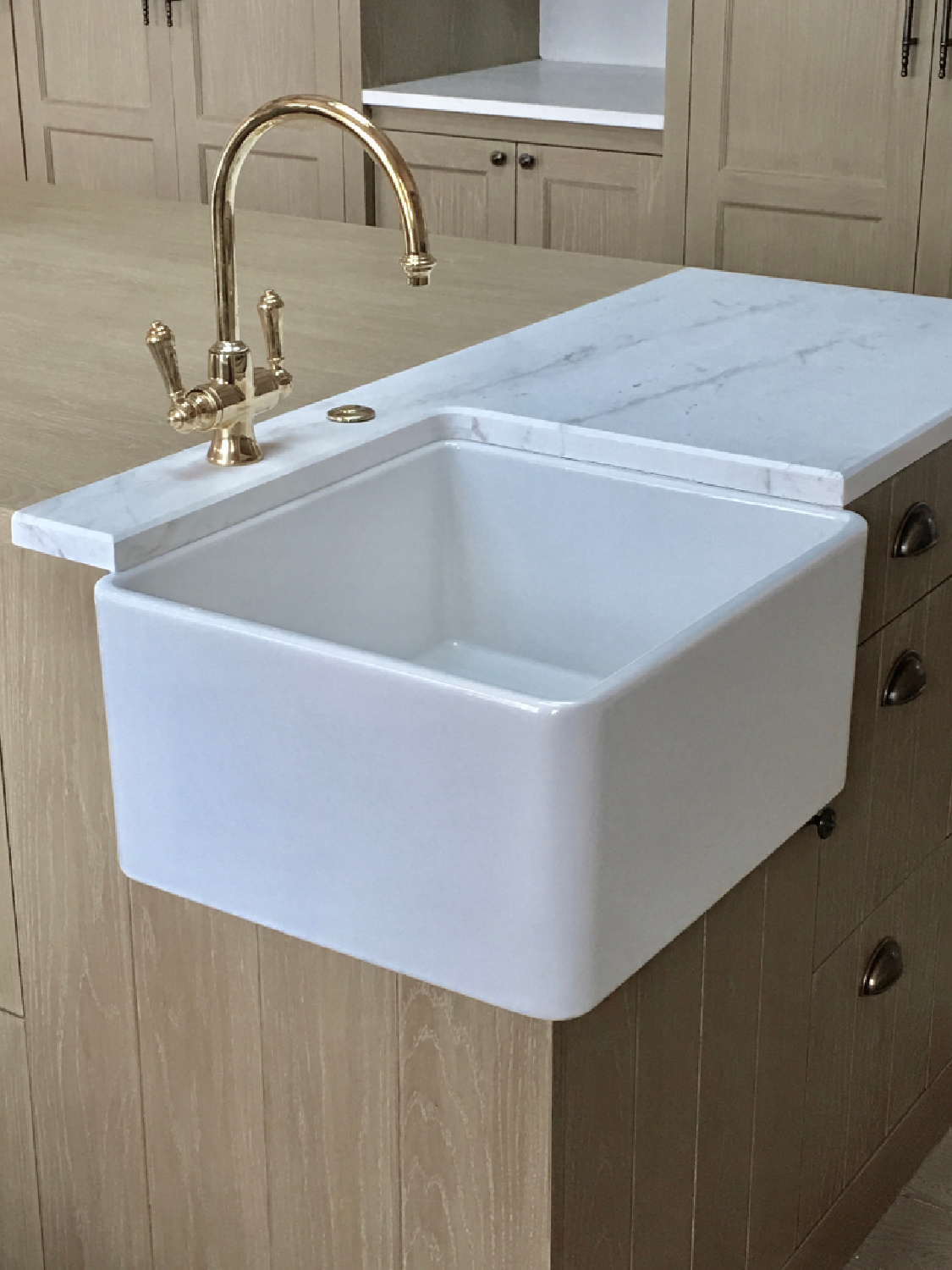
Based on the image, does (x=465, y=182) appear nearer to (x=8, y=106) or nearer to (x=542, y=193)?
(x=542, y=193)

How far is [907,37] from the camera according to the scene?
296cm

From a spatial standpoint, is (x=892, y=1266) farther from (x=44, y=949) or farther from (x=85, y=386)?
(x=85, y=386)

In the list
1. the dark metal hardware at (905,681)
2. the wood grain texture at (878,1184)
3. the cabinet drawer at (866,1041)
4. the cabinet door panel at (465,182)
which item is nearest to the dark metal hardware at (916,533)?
the dark metal hardware at (905,681)

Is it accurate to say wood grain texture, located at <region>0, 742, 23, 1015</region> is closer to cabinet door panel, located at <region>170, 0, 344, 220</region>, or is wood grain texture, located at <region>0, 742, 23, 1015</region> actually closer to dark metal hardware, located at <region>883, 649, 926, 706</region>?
dark metal hardware, located at <region>883, 649, 926, 706</region>

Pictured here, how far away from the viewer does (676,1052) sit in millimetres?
1286

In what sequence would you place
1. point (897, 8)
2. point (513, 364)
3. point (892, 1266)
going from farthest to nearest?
point (897, 8) < point (892, 1266) < point (513, 364)

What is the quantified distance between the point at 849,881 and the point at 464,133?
96.4 inches

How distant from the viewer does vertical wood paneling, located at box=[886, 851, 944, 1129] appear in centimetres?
172

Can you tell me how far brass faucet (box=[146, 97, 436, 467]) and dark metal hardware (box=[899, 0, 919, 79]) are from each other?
6.60 ft

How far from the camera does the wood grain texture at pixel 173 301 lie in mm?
1469

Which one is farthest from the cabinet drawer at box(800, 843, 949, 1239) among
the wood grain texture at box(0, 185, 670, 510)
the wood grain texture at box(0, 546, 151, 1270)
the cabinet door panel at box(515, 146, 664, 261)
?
the cabinet door panel at box(515, 146, 664, 261)

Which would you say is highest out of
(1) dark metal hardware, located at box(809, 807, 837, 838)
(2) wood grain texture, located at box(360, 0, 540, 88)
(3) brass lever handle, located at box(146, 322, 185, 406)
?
(2) wood grain texture, located at box(360, 0, 540, 88)

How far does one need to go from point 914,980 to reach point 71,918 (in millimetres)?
912

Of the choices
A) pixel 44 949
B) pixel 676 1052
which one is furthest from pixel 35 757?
pixel 676 1052
